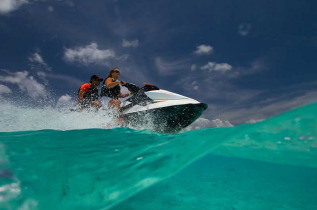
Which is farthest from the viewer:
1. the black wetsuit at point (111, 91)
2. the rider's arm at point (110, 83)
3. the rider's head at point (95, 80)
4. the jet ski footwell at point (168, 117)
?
the rider's head at point (95, 80)

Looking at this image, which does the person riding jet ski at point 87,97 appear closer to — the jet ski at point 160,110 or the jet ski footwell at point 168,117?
the jet ski at point 160,110

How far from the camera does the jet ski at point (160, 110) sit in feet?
15.3

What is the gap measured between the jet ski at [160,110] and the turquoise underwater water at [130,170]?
0.83m

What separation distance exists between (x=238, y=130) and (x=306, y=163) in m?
4.98

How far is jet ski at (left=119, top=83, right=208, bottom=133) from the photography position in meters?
4.68

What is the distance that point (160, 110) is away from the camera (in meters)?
4.65

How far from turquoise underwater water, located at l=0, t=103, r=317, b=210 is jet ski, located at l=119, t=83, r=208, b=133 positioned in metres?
0.83

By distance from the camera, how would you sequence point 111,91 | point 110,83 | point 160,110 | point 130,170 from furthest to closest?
point 111,91 < point 110,83 < point 160,110 < point 130,170

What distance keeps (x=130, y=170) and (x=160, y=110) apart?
109 inches

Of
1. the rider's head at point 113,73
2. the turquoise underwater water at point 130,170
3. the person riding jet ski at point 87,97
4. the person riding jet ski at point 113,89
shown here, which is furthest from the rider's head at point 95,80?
the turquoise underwater water at point 130,170

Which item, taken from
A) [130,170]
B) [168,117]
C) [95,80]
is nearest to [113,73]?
[95,80]

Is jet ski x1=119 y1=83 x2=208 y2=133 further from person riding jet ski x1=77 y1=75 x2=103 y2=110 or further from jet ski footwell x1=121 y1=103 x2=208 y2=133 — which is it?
person riding jet ski x1=77 y1=75 x2=103 y2=110

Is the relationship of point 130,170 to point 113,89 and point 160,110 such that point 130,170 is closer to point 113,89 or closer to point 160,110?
point 160,110

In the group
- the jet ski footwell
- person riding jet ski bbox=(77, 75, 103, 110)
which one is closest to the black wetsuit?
person riding jet ski bbox=(77, 75, 103, 110)
